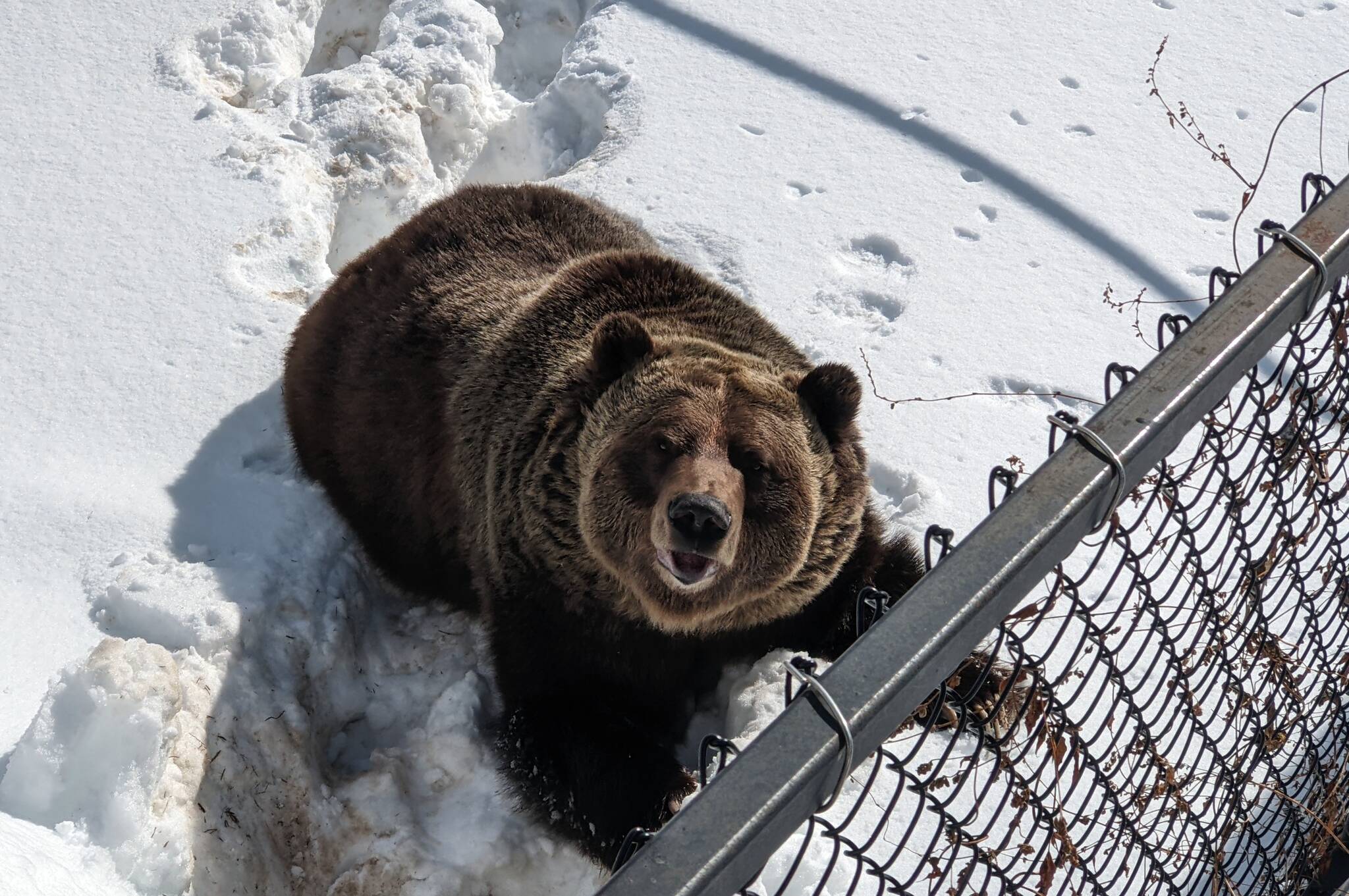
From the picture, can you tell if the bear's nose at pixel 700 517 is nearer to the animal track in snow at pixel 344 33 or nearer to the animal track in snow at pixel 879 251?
the animal track in snow at pixel 879 251

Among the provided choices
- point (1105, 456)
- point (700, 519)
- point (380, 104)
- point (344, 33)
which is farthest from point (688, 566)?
point (344, 33)

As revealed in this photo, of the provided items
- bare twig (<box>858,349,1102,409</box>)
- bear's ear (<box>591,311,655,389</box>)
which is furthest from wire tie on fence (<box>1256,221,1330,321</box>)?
bare twig (<box>858,349,1102,409</box>)

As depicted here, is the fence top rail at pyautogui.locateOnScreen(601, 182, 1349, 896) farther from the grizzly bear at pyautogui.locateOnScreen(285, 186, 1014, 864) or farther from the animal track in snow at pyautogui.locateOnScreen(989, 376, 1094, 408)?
the animal track in snow at pyautogui.locateOnScreen(989, 376, 1094, 408)

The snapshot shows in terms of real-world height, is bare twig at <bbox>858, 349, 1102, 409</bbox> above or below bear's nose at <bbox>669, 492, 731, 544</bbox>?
above

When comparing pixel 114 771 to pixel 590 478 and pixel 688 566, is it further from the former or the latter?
pixel 688 566

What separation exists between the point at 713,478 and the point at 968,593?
1603 mm

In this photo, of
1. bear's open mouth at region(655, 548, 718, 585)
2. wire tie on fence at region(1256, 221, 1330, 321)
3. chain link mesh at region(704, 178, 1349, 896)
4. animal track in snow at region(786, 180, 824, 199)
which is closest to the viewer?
wire tie on fence at region(1256, 221, 1330, 321)

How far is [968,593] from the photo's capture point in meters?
1.80

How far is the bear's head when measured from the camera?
3400mm

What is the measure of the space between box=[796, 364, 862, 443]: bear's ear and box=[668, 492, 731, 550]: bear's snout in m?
0.72

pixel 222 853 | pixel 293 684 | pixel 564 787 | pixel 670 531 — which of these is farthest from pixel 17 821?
pixel 670 531

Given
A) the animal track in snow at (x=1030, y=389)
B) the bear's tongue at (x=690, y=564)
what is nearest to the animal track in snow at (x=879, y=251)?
the animal track in snow at (x=1030, y=389)

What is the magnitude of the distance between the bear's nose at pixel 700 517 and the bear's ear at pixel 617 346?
720 millimetres

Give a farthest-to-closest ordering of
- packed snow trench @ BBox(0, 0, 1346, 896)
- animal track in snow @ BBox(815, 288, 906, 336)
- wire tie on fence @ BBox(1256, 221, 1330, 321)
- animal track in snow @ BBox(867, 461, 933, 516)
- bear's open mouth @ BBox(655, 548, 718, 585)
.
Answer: animal track in snow @ BBox(815, 288, 906, 336) < animal track in snow @ BBox(867, 461, 933, 516) < packed snow trench @ BBox(0, 0, 1346, 896) < bear's open mouth @ BBox(655, 548, 718, 585) < wire tie on fence @ BBox(1256, 221, 1330, 321)
